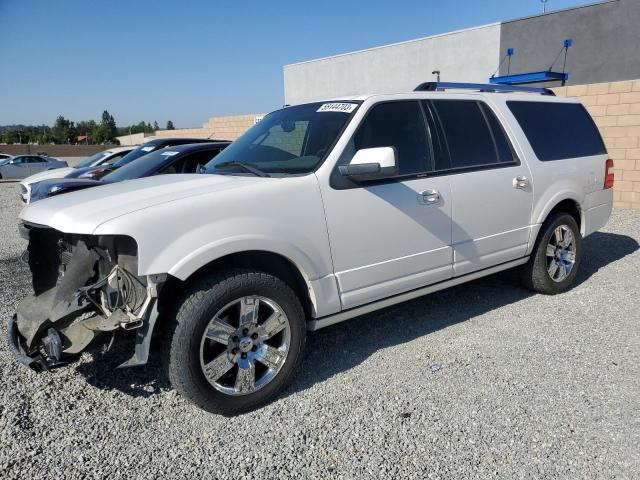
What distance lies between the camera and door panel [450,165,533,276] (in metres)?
4.12

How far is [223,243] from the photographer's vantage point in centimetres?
295

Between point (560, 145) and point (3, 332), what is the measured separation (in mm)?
5420

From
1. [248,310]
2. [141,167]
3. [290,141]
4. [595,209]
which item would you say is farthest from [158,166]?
[595,209]

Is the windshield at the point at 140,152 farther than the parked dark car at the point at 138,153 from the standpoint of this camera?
Yes

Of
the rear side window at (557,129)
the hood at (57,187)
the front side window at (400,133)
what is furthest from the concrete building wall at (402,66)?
the front side window at (400,133)

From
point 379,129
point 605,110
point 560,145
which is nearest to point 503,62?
point 605,110

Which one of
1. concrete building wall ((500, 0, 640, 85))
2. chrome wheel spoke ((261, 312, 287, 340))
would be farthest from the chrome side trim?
concrete building wall ((500, 0, 640, 85))

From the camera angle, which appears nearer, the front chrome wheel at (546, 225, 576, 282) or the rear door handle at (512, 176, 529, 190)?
the rear door handle at (512, 176, 529, 190)

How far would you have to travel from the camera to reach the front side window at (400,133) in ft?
12.3

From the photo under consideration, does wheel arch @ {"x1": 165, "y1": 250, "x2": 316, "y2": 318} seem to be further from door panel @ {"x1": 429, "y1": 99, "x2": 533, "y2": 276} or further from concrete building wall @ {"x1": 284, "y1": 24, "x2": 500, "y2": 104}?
→ concrete building wall @ {"x1": 284, "y1": 24, "x2": 500, "y2": 104}

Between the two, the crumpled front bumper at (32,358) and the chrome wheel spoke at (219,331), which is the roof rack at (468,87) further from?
the crumpled front bumper at (32,358)

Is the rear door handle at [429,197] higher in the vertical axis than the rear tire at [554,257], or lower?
higher

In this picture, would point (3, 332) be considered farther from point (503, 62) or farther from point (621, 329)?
point (503, 62)

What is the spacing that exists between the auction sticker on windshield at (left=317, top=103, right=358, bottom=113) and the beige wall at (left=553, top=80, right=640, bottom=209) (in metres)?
7.61
